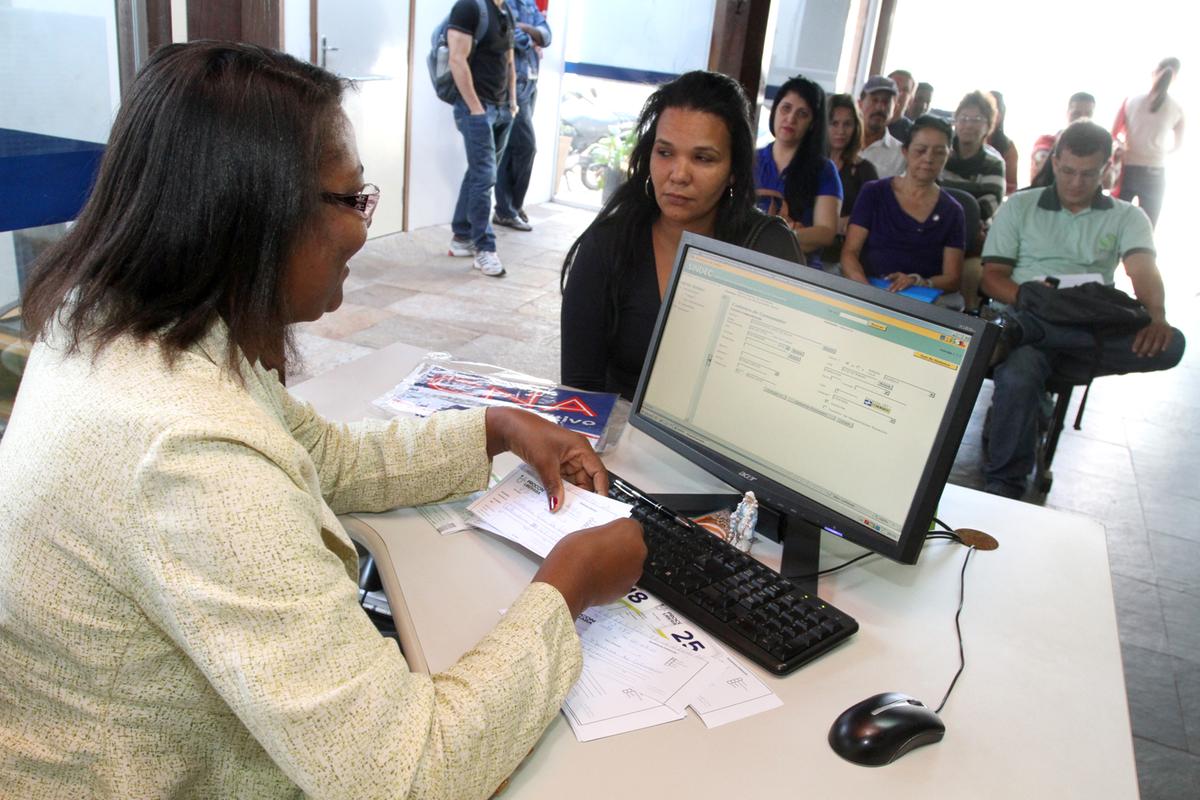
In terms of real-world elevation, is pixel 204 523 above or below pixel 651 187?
below

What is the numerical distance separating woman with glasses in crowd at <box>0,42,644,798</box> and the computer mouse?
295 mm

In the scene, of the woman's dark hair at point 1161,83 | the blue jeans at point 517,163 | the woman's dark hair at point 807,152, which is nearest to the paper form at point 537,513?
the woman's dark hair at point 807,152

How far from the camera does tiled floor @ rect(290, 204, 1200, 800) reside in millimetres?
2475

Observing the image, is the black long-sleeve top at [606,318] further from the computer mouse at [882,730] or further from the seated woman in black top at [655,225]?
the computer mouse at [882,730]

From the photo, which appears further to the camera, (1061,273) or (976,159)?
(976,159)

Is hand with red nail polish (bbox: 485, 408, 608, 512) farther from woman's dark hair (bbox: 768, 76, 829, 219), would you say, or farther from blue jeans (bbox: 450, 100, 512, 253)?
blue jeans (bbox: 450, 100, 512, 253)

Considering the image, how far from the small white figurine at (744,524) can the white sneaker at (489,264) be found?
4.34 metres

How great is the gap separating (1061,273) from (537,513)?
10.2 ft

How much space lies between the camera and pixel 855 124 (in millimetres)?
4523

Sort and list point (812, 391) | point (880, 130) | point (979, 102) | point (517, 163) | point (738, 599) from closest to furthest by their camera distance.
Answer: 1. point (738, 599)
2. point (812, 391)
3. point (979, 102)
4. point (880, 130)
5. point (517, 163)

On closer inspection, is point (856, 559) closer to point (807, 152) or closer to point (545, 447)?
point (545, 447)

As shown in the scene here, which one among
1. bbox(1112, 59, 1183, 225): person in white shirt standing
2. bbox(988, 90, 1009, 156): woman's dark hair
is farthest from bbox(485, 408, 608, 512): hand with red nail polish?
bbox(1112, 59, 1183, 225): person in white shirt standing

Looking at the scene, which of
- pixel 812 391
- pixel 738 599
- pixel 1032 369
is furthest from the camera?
pixel 1032 369

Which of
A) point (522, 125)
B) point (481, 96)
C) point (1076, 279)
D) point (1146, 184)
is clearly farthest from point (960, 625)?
point (1146, 184)
